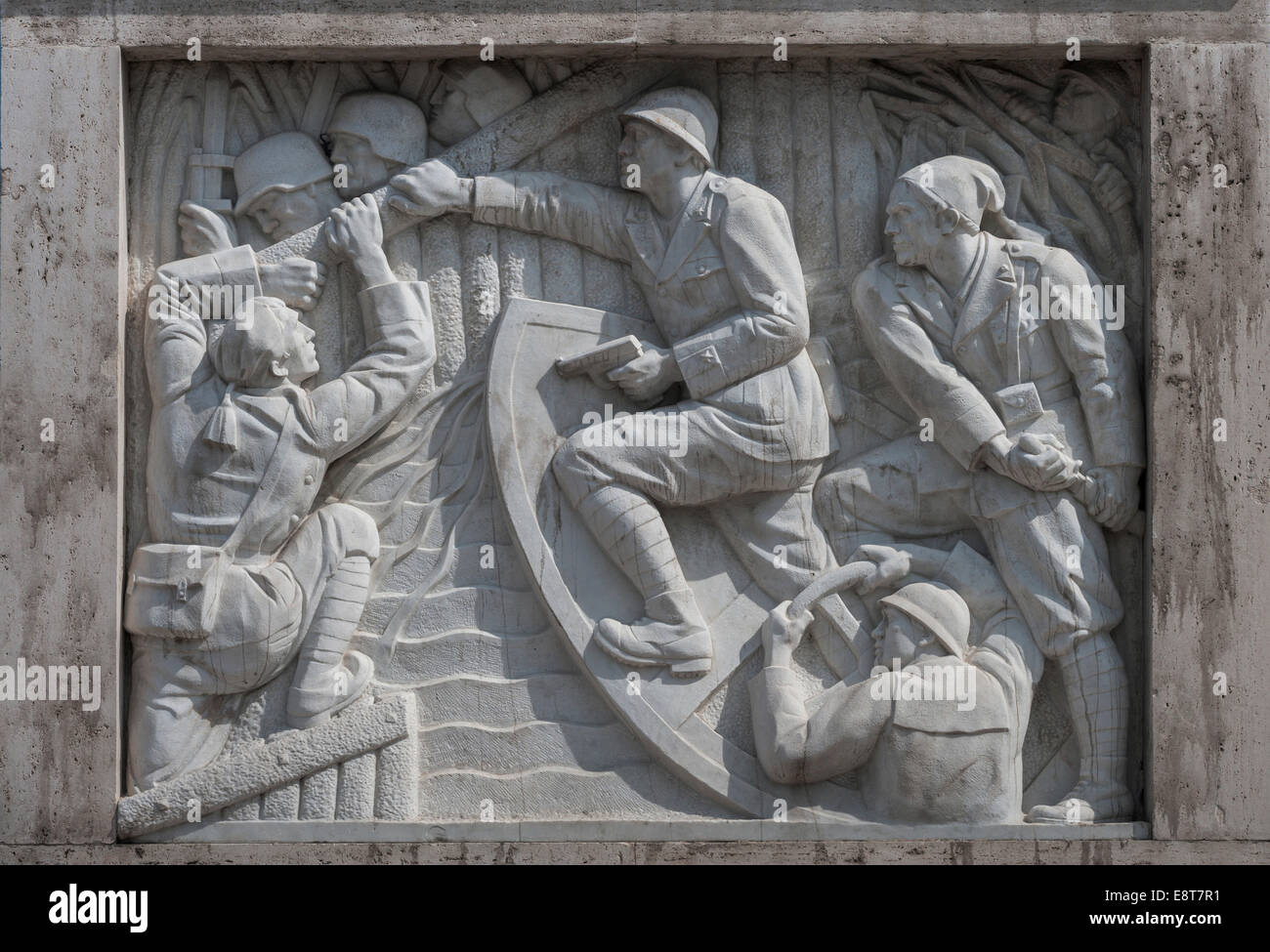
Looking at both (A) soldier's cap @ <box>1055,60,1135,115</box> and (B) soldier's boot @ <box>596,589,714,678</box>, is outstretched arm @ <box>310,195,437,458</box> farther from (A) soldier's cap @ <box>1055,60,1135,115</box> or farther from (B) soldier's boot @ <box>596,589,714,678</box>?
(A) soldier's cap @ <box>1055,60,1135,115</box>

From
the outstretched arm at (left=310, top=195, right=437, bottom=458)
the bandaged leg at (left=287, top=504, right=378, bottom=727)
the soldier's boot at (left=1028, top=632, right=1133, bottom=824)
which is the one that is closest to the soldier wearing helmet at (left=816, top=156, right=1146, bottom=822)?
the soldier's boot at (left=1028, top=632, right=1133, bottom=824)

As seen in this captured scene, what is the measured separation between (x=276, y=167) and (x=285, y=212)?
19 centimetres

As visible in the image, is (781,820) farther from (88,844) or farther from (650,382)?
(88,844)

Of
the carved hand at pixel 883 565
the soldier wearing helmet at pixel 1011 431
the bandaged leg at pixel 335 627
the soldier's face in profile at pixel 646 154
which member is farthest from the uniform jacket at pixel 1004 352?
the bandaged leg at pixel 335 627

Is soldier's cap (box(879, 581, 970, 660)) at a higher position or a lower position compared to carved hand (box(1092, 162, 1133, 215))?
lower

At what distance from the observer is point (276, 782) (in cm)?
875

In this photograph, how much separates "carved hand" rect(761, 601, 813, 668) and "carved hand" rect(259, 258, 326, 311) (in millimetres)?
2384

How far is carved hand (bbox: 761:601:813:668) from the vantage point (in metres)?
8.82

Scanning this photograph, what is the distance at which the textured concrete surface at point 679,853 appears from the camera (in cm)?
866

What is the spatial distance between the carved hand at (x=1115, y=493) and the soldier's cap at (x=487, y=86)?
293 cm

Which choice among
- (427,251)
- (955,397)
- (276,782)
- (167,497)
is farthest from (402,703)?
(955,397)

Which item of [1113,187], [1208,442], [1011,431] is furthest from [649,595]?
[1113,187]

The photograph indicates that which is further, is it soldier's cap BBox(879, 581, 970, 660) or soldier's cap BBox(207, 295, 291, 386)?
soldier's cap BBox(207, 295, 291, 386)

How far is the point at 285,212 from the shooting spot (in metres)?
9.12
